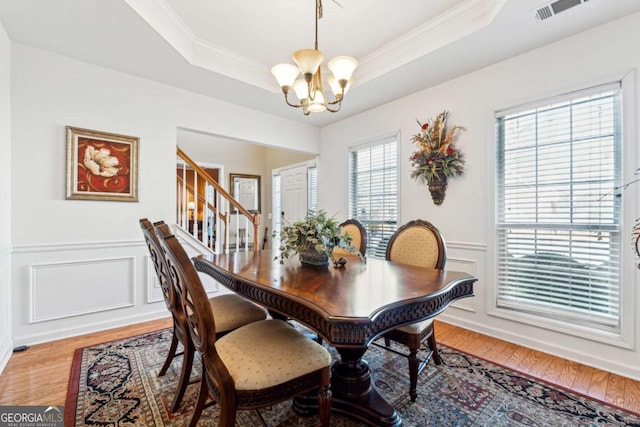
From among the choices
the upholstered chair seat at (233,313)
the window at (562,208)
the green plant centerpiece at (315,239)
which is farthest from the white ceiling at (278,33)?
the upholstered chair seat at (233,313)

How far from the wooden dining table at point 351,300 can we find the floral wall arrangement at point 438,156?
1471 millimetres

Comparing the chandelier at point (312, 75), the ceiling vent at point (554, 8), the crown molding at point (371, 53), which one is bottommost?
the chandelier at point (312, 75)

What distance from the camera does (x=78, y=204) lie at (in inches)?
105

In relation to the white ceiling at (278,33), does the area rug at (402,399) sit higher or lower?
lower

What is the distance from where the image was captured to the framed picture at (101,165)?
2.62m

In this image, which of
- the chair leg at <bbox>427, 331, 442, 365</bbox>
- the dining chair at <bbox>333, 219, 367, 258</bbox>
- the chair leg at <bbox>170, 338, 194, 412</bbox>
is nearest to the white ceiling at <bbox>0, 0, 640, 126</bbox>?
the dining chair at <bbox>333, 219, 367, 258</bbox>

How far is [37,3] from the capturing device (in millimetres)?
1938

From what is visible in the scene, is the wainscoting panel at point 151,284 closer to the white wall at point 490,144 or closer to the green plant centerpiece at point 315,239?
the green plant centerpiece at point 315,239

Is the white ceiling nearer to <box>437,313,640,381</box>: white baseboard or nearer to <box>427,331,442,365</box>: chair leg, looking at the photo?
<box>427,331,442,365</box>: chair leg

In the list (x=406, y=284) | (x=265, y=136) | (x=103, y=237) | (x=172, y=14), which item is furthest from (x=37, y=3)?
(x=406, y=284)

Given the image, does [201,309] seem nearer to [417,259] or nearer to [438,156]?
[417,259]

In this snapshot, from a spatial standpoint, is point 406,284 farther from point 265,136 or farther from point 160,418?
point 265,136

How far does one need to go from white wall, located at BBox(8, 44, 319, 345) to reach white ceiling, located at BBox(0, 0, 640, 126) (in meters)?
0.22

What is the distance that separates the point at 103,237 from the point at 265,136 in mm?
2185
